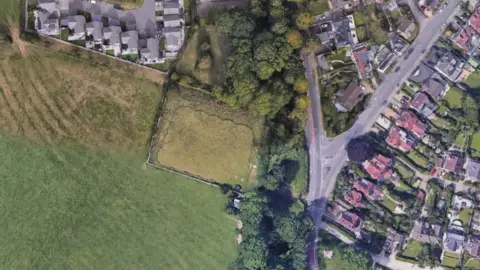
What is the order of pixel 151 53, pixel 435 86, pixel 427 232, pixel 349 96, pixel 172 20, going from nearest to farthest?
pixel 151 53 < pixel 172 20 < pixel 349 96 < pixel 435 86 < pixel 427 232

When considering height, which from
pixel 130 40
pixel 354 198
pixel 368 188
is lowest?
pixel 354 198

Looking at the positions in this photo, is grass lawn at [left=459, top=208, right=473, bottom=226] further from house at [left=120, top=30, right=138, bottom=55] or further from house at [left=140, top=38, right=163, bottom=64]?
house at [left=120, top=30, right=138, bottom=55]

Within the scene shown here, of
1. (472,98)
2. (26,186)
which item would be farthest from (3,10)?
(472,98)

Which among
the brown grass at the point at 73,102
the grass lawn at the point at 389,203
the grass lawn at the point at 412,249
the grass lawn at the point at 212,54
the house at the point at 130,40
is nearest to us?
the brown grass at the point at 73,102

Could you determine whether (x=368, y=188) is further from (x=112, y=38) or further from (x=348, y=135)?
(x=112, y=38)

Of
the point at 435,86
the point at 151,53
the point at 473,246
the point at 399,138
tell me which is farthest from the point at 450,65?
the point at 151,53

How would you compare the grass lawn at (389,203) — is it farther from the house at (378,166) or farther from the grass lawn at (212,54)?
the grass lawn at (212,54)

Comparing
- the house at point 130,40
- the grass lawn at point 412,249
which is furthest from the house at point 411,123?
the house at point 130,40
